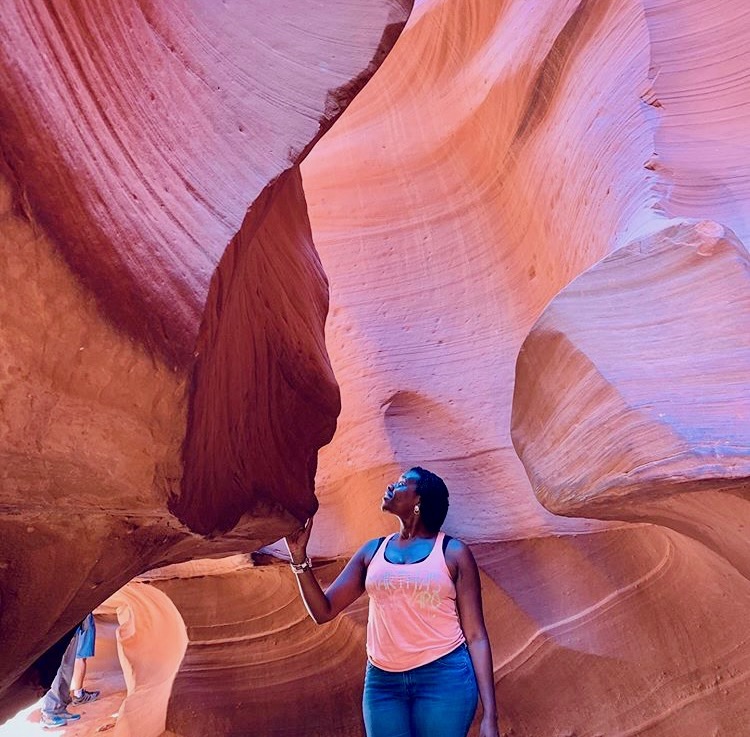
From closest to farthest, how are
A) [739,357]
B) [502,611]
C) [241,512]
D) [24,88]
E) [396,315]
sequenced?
[24,88]
[739,357]
[241,512]
[502,611]
[396,315]

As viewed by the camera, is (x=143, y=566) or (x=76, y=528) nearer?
(x=76, y=528)

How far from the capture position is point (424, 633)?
6.17 ft

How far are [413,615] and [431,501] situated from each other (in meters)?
0.32

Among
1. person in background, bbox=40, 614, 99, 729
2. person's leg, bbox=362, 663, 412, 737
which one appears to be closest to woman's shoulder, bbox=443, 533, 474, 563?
person's leg, bbox=362, 663, 412, 737

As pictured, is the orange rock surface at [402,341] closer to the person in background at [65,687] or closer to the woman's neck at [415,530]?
the woman's neck at [415,530]

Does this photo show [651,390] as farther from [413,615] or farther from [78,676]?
[78,676]

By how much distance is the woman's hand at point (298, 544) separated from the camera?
2.23m

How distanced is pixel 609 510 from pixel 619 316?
0.46 m

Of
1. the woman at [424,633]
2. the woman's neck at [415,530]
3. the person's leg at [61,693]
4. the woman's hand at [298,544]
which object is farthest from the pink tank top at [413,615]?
the person's leg at [61,693]

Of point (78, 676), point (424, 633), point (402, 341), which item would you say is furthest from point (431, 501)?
point (78, 676)

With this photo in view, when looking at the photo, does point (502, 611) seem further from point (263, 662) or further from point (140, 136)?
point (140, 136)

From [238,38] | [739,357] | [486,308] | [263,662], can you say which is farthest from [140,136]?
[263,662]

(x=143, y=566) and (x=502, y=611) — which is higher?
(x=143, y=566)

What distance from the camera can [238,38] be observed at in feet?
5.79
